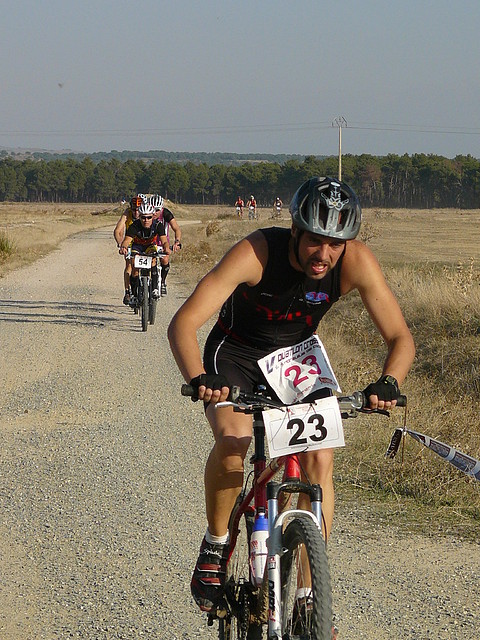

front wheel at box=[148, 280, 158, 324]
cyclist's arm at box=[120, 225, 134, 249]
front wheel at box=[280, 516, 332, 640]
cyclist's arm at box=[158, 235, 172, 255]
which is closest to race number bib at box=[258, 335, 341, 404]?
front wheel at box=[280, 516, 332, 640]

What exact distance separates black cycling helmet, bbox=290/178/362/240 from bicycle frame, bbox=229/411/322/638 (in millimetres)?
770

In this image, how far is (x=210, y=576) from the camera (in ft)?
12.9

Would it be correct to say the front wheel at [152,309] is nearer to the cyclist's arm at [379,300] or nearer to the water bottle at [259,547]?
the cyclist's arm at [379,300]

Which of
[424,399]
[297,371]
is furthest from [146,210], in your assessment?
[297,371]

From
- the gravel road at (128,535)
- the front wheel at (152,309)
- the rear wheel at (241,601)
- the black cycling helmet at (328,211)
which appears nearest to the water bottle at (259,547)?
the rear wheel at (241,601)

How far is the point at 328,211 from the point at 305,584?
1401mm

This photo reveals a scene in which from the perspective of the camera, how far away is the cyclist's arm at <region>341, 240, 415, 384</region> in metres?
3.98

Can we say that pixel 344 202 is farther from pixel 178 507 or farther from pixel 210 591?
pixel 178 507

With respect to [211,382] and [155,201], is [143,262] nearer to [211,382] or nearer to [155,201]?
[155,201]

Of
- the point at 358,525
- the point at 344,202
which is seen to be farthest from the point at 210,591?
the point at 358,525

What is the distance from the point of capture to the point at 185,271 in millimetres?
24500

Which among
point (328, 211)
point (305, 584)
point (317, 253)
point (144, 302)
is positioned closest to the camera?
point (305, 584)

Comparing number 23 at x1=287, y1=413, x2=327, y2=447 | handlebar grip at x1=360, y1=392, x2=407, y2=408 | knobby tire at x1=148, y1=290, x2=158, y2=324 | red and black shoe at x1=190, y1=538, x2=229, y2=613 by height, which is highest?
handlebar grip at x1=360, y1=392, x2=407, y2=408

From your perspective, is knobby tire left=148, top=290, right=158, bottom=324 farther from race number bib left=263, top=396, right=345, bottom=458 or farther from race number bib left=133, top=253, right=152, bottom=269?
race number bib left=263, top=396, right=345, bottom=458
